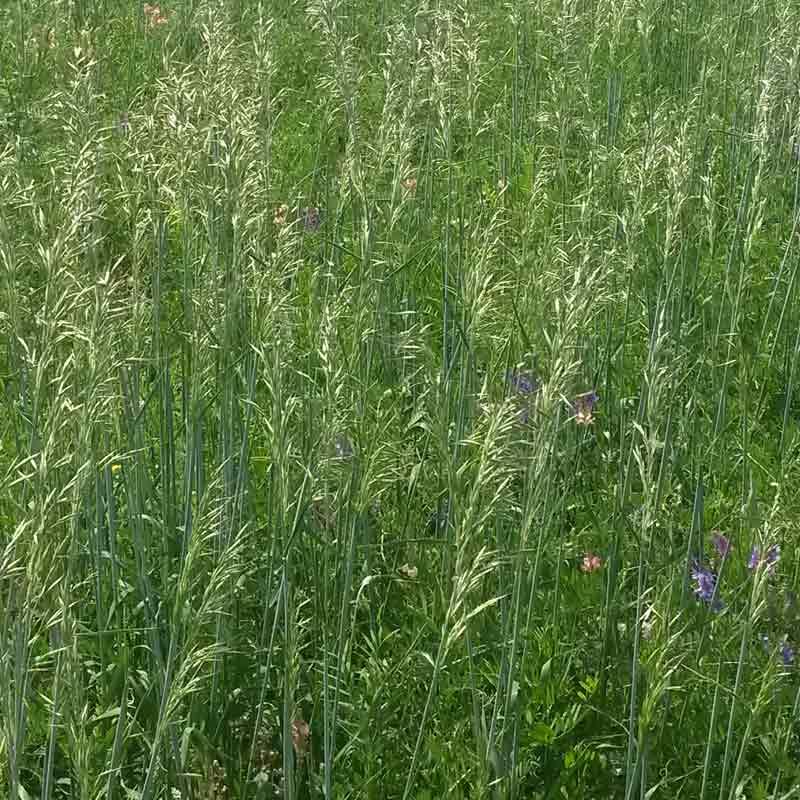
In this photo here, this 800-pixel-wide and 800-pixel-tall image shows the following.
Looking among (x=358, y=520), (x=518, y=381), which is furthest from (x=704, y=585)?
(x=358, y=520)

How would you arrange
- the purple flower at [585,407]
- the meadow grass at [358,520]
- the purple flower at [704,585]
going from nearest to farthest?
the meadow grass at [358,520] → the purple flower at [704,585] → the purple flower at [585,407]

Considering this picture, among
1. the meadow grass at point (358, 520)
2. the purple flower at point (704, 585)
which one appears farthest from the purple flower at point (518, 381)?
the purple flower at point (704, 585)

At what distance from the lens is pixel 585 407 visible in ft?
8.63

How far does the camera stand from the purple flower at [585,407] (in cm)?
250

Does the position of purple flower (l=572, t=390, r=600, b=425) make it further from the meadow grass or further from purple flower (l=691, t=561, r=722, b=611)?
purple flower (l=691, t=561, r=722, b=611)

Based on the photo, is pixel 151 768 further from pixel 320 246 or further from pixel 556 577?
pixel 320 246

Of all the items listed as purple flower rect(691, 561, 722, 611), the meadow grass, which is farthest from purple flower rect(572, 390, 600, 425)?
purple flower rect(691, 561, 722, 611)

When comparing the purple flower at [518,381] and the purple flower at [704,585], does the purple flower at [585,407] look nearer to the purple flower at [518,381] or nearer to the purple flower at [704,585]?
the purple flower at [518,381]

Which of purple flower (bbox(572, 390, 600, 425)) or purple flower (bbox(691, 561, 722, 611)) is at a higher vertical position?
purple flower (bbox(572, 390, 600, 425))

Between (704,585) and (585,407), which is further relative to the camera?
(585,407)

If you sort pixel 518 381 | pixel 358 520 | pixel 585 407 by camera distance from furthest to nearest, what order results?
pixel 585 407
pixel 518 381
pixel 358 520

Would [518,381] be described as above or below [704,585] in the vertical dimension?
above

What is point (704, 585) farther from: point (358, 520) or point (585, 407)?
point (358, 520)

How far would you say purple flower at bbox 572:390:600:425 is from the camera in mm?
2499
